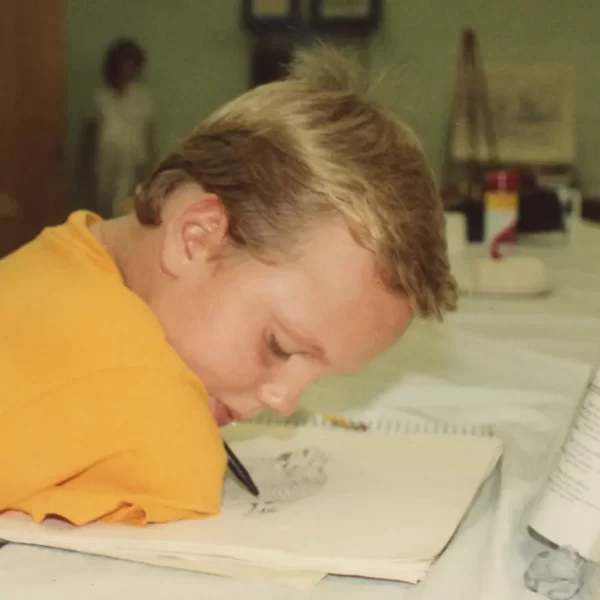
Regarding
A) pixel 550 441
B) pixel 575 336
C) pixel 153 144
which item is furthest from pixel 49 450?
pixel 153 144

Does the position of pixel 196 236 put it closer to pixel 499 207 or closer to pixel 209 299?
pixel 209 299

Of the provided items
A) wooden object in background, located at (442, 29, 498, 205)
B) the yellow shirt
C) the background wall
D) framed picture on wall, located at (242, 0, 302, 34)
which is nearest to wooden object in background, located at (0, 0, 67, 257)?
the background wall

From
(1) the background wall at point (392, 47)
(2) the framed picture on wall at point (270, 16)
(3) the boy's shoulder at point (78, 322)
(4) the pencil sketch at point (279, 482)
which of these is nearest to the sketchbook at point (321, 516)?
(4) the pencil sketch at point (279, 482)

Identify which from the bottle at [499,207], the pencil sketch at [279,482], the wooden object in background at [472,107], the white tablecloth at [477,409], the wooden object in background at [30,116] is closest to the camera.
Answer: the white tablecloth at [477,409]

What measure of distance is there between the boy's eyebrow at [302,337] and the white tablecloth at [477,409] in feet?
0.50

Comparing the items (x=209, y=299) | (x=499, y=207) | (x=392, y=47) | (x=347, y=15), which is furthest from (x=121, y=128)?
(x=209, y=299)

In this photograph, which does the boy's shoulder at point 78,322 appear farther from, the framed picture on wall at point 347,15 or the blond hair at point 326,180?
the framed picture on wall at point 347,15

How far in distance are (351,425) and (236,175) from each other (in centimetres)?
26

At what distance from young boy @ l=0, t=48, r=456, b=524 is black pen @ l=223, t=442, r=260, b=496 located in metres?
0.03

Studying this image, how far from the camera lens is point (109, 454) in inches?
22.1

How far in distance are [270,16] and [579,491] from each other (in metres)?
3.10

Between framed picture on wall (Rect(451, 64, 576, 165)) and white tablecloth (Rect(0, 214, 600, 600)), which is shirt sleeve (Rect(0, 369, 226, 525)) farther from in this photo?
framed picture on wall (Rect(451, 64, 576, 165))

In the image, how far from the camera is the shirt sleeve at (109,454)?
55 cm

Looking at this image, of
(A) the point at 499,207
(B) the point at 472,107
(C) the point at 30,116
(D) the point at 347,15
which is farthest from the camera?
(D) the point at 347,15
